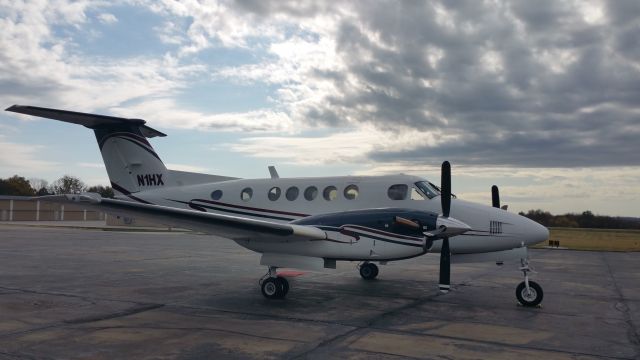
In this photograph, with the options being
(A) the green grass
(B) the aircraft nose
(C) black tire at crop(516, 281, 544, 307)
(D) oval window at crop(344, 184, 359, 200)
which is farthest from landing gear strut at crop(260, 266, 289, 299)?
(A) the green grass

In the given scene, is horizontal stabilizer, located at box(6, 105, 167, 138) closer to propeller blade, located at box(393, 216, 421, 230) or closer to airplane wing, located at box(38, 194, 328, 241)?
airplane wing, located at box(38, 194, 328, 241)

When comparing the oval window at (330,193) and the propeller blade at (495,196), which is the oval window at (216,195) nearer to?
the oval window at (330,193)

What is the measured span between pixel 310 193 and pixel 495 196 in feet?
15.7

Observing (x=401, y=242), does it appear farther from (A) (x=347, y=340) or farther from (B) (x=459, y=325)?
(A) (x=347, y=340)

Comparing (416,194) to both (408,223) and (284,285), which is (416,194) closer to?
(408,223)

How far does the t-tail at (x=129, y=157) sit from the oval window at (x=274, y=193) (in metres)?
4.24

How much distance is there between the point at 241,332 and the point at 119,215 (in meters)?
4.99

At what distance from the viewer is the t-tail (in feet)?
51.1

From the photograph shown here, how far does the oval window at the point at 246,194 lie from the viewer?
13781 mm

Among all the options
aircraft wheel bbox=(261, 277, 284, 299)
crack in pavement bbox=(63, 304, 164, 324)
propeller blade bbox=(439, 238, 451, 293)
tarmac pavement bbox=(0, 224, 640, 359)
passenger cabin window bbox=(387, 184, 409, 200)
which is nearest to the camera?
tarmac pavement bbox=(0, 224, 640, 359)

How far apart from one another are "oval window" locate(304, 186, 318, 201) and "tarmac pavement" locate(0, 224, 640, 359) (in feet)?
7.84

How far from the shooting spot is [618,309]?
1034 cm

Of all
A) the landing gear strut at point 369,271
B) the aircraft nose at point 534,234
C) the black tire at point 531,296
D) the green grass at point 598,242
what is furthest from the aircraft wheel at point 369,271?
the green grass at point 598,242

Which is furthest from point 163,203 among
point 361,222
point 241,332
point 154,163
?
point 241,332
